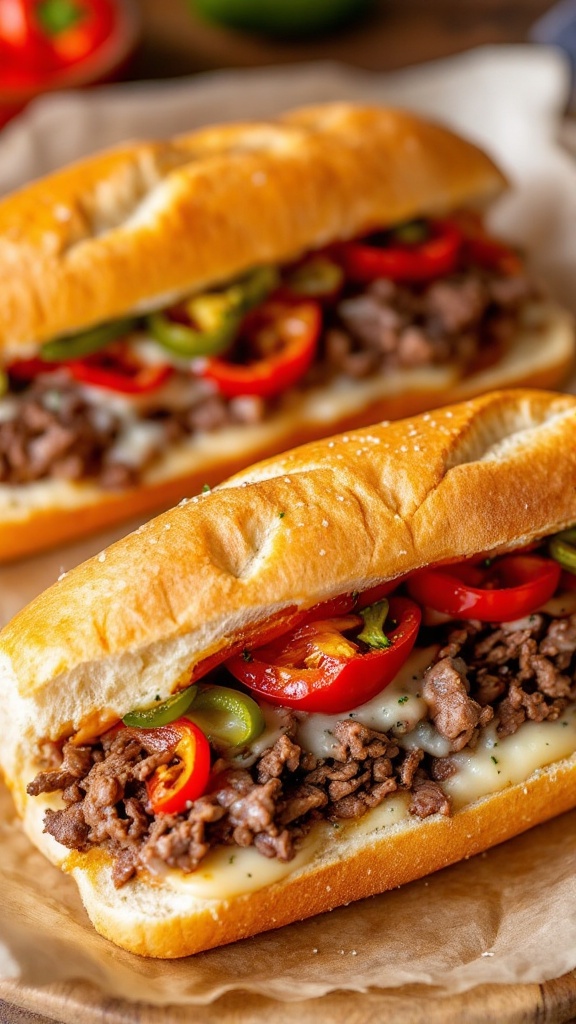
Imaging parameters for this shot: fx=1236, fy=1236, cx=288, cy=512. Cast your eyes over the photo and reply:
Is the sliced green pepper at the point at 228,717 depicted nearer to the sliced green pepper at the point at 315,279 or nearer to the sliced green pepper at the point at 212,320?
the sliced green pepper at the point at 212,320

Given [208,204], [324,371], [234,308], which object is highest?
[208,204]

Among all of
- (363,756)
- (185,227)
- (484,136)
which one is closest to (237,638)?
(363,756)

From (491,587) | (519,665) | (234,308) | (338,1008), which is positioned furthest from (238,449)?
(338,1008)

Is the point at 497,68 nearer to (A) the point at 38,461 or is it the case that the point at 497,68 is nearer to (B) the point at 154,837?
(A) the point at 38,461

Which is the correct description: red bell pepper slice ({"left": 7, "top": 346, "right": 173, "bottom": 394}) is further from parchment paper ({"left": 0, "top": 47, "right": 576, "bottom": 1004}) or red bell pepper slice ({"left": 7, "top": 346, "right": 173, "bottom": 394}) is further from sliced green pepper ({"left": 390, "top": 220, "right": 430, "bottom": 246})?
sliced green pepper ({"left": 390, "top": 220, "right": 430, "bottom": 246})

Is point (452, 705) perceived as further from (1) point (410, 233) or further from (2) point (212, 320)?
(1) point (410, 233)

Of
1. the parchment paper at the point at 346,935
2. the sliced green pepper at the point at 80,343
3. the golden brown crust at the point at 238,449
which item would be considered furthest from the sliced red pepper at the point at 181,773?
the sliced green pepper at the point at 80,343
